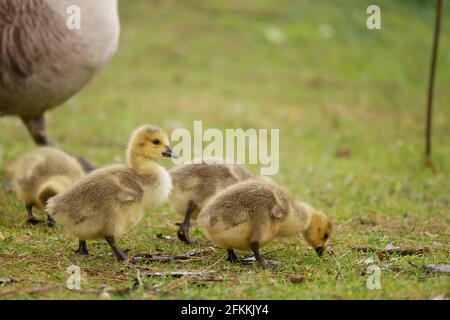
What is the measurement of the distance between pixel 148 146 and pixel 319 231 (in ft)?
4.89

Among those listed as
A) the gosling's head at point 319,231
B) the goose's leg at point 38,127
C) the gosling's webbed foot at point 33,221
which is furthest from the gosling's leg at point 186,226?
the goose's leg at point 38,127

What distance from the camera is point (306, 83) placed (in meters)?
14.8

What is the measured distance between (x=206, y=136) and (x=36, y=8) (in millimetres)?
4151

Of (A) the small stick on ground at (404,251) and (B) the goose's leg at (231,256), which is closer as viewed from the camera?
(B) the goose's leg at (231,256)

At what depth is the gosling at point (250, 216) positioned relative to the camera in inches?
191

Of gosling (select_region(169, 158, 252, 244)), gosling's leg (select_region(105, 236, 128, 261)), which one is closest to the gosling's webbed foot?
gosling (select_region(169, 158, 252, 244))

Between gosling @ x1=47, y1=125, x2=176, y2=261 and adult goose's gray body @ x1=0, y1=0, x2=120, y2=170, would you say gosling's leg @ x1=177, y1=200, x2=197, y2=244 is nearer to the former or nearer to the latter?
gosling @ x1=47, y1=125, x2=176, y2=261

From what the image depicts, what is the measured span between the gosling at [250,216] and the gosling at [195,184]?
1.88ft

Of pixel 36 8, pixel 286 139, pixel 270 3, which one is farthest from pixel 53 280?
pixel 270 3

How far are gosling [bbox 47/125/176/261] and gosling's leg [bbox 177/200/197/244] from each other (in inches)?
23.3

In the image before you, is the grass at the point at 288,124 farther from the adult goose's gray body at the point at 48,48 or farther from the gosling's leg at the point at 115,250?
the adult goose's gray body at the point at 48,48

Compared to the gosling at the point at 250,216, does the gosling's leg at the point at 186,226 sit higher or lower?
lower

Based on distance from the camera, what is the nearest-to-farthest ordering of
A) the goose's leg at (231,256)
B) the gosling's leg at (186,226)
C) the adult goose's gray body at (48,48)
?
the goose's leg at (231,256)
the gosling's leg at (186,226)
the adult goose's gray body at (48,48)

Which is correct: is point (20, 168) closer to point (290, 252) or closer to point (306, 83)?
point (290, 252)
